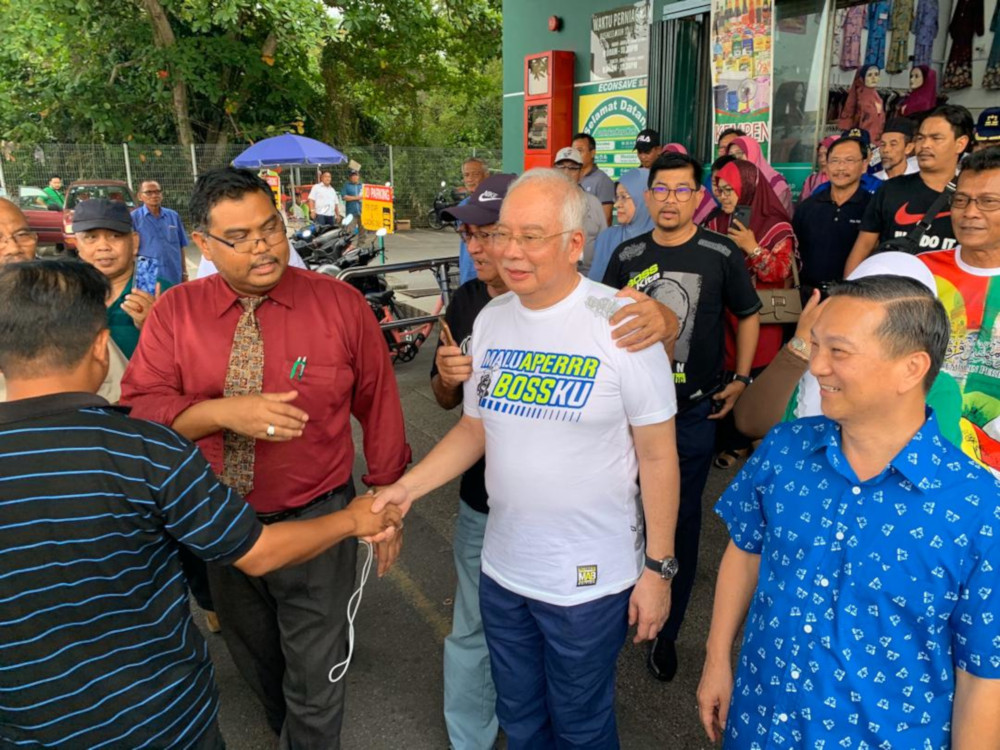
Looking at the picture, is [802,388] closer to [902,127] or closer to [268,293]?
[268,293]

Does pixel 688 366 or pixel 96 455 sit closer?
pixel 96 455

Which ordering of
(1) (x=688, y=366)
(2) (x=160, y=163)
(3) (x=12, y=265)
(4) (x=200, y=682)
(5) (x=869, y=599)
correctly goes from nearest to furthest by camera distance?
(5) (x=869, y=599) < (3) (x=12, y=265) < (4) (x=200, y=682) < (1) (x=688, y=366) < (2) (x=160, y=163)

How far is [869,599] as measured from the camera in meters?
1.37

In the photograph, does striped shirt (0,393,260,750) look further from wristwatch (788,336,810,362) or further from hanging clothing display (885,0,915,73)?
hanging clothing display (885,0,915,73)

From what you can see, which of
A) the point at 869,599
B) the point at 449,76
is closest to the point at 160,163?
the point at 449,76

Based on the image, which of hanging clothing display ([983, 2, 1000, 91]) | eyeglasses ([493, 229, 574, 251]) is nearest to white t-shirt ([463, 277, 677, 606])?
eyeglasses ([493, 229, 574, 251])

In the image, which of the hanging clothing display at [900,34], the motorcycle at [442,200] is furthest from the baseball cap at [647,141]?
the motorcycle at [442,200]

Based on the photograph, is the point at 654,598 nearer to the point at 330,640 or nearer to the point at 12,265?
the point at 330,640

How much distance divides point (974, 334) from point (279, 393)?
2186 millimetres

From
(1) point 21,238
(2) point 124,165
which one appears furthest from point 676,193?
(2) point 124,165

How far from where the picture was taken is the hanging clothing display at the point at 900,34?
7.49 metres

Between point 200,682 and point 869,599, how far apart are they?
153cm

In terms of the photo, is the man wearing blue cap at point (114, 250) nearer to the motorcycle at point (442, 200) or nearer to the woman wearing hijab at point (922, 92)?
the woman wearing hijab at point (922, 92)

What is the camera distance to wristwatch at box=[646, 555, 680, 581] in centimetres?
195
